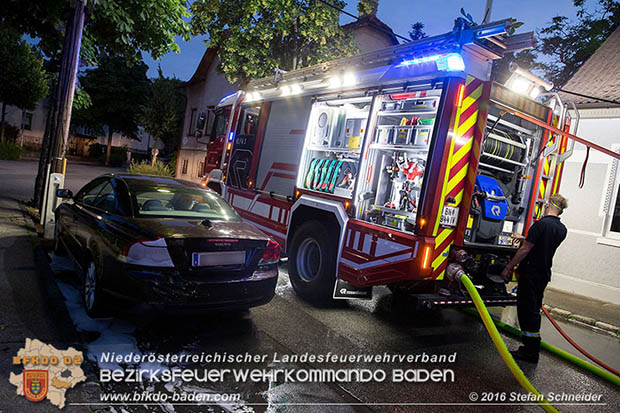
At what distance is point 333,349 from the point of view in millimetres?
4008

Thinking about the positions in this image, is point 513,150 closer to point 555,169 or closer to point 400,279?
point 555,169

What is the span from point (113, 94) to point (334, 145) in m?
41.3

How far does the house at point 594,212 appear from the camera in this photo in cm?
785

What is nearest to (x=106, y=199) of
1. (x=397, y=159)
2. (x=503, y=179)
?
(x=397, y=159)

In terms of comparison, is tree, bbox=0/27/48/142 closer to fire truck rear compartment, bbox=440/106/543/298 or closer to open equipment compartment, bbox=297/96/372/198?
open equipment compartment, bbox=297/96/372/198

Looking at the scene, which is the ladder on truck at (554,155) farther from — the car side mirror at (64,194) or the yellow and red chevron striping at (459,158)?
the car side mirror at (64,194)

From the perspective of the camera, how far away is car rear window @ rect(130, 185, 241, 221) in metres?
4.12

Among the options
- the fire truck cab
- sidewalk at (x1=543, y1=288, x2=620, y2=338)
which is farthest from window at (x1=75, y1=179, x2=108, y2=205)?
sidewalk at (x1=543, y1=288, x2=620, y2=338)

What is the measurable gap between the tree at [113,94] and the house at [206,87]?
16459 mm

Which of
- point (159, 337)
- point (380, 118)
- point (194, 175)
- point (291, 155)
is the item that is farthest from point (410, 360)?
point (194, 175)

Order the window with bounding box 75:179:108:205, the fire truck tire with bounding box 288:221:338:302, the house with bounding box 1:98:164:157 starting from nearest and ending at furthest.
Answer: the window with bounding box 75:179:108:205, the fire truck tire with bounding box 288:221:338:302, the house with bounding box 1:98:164:157

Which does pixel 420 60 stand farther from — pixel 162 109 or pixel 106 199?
pixel 162 109

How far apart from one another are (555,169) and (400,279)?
293 cm

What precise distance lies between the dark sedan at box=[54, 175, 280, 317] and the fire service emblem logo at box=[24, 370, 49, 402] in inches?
31.3
